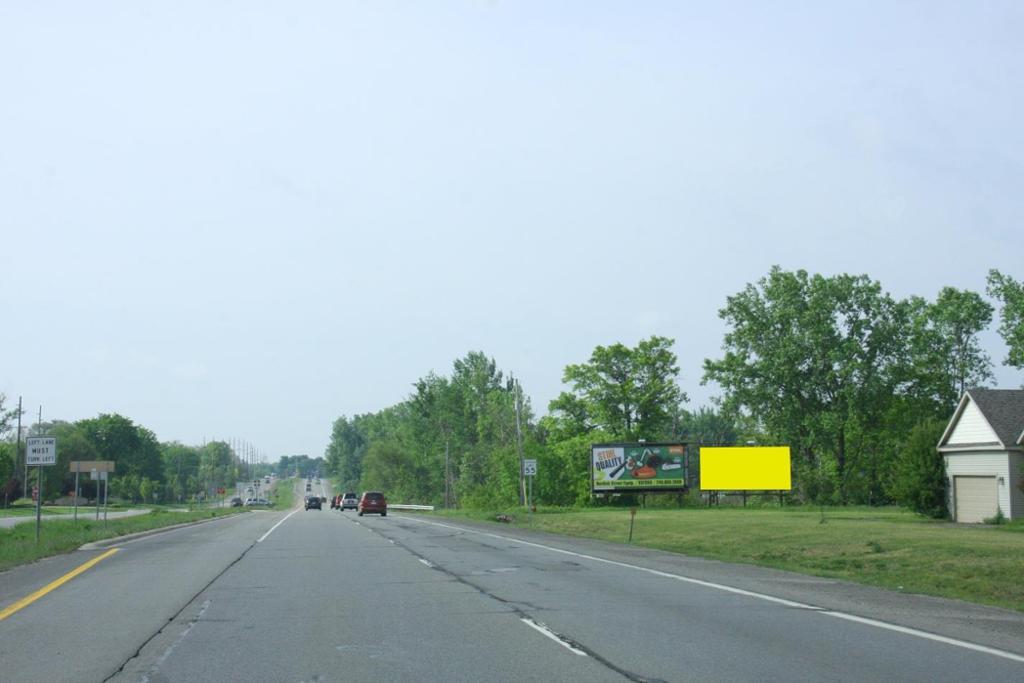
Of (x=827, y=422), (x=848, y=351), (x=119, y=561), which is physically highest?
(x=848, y=351)

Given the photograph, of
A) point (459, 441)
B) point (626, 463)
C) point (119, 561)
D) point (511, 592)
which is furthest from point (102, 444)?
point (511, 592)

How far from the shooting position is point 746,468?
73125mm

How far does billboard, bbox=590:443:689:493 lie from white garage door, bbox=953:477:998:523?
91.1 ft

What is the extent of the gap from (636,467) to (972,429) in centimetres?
2934

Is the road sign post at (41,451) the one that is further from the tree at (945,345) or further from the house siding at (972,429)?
the tree at (945,345)

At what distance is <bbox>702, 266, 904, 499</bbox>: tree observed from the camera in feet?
250

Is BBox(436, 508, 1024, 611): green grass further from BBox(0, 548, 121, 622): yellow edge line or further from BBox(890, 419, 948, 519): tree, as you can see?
BBox(0, 548, 121, 622): yellow edge line

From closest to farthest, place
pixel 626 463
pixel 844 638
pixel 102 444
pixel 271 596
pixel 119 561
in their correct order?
pixel 844 638 → pixel 271 596 → pixel 119 561 → pixel 626 463 → pixel 102 444

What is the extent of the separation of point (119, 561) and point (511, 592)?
457 inches

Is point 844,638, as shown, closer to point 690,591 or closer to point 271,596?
point 690,591

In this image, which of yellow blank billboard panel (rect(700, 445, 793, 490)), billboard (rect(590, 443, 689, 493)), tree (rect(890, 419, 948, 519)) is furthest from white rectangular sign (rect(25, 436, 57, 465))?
yellow blank billboard panel (rect(700, 445, 793, 490))

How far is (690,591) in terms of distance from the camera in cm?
1602

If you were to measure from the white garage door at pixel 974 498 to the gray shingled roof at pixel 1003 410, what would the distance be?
2.10m

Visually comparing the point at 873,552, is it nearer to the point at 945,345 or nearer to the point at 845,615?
the point at 845,615
